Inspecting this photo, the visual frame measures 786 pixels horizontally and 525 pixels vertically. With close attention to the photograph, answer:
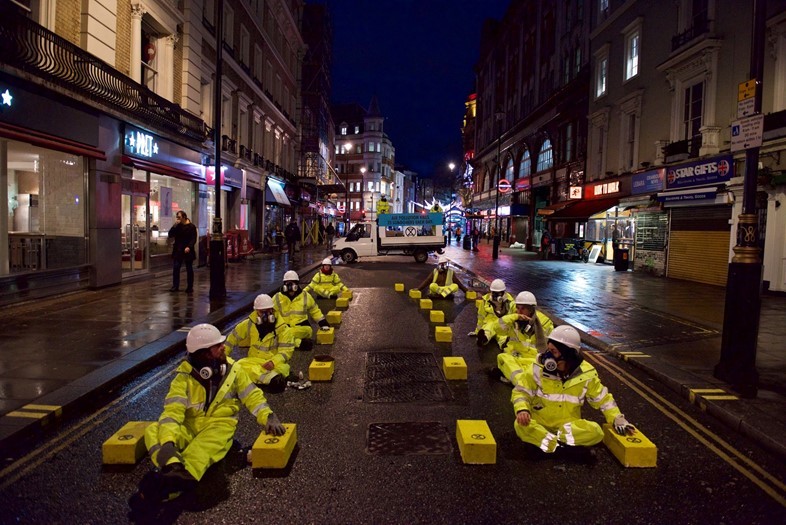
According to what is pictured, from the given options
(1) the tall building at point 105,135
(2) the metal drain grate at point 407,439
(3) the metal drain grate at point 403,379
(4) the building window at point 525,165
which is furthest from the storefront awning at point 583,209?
(2) the metal drain grate at point 407,439

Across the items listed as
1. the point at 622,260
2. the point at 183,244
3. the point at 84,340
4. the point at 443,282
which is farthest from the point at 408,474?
the point at 622,260

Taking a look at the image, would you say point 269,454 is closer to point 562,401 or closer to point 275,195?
point 562,401

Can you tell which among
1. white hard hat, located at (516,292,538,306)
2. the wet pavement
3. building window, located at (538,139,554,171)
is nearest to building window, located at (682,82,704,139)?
the wet pavement

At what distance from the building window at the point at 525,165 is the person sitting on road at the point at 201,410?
1559 inches

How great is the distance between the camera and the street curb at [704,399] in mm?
4582

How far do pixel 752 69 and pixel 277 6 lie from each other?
33089mm

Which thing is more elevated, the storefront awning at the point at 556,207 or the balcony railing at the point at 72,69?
the balcony railing at the point at 72,69

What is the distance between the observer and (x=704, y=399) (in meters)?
5.56

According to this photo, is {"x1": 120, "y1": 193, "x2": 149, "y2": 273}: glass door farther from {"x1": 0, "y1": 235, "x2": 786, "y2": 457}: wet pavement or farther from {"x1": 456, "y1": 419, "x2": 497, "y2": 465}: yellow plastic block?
{"x1": 456, "y1": 419, "x2": 497, "y2": 465}: yellow plastic block

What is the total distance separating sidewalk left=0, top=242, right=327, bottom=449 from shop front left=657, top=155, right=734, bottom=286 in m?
14.3

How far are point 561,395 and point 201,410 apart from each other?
9.32 feet

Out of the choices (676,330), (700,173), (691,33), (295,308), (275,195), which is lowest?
(676,330)

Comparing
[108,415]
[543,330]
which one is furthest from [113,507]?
[543,330]

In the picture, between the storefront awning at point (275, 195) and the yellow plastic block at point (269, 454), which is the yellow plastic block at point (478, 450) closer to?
the yellow plastic block at point (269, 454)
